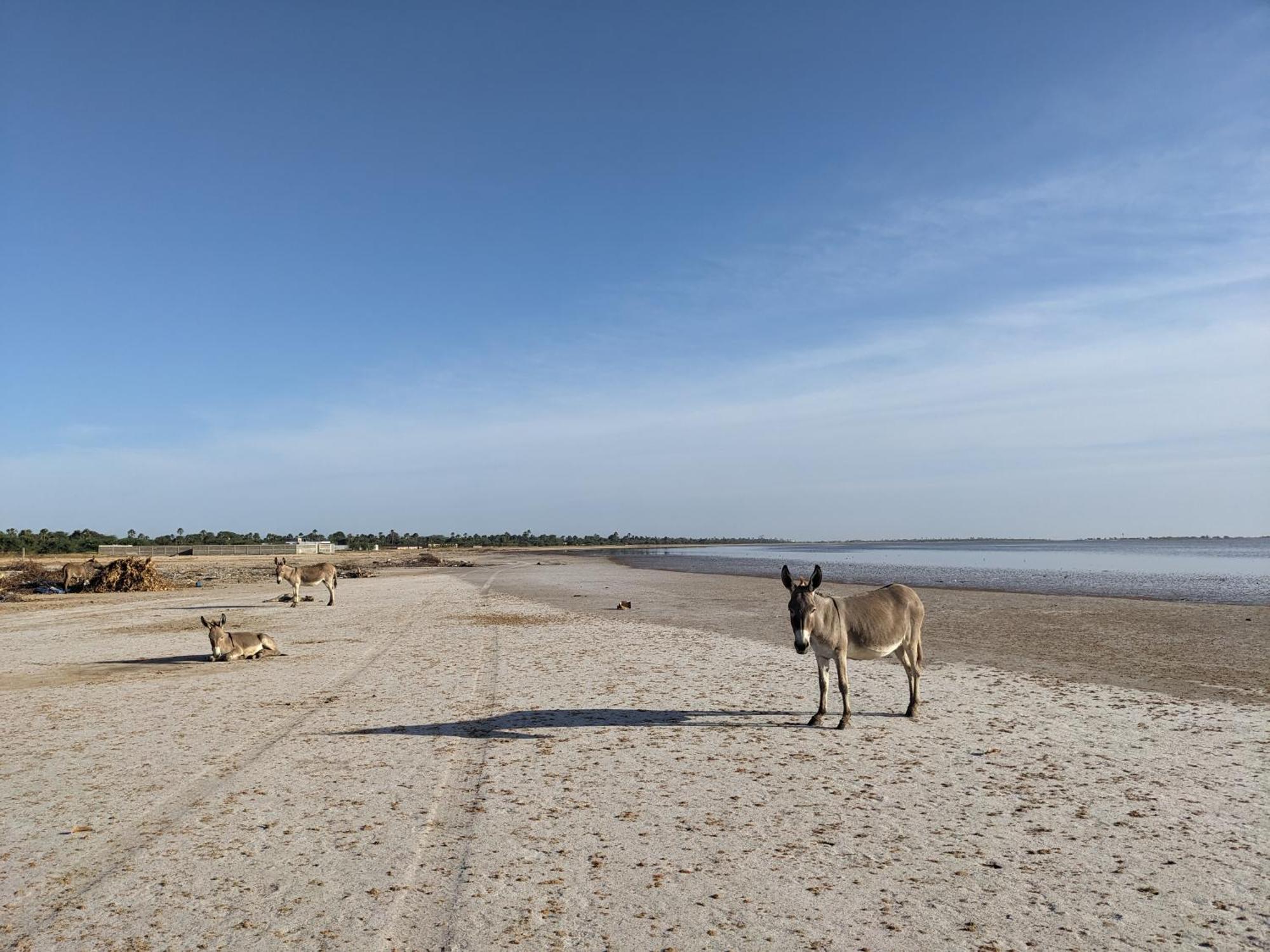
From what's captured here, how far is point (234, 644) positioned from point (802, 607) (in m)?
12.9

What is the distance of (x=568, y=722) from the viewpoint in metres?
10.6

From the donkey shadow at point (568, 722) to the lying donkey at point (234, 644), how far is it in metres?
7.85

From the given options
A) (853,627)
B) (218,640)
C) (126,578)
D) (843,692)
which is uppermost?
(853,627)

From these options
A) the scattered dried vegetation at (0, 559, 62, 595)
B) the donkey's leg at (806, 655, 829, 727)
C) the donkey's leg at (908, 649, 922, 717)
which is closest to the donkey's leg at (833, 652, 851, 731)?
the donkey's leg at (806, 655, 829, 727)

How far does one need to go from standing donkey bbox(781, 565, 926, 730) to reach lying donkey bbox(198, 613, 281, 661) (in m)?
12.4

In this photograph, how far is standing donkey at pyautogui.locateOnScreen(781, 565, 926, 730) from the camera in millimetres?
10141

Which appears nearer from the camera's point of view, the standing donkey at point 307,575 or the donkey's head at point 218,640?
the donkey's head at point 218,640

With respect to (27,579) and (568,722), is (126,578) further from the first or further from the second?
(568,722)

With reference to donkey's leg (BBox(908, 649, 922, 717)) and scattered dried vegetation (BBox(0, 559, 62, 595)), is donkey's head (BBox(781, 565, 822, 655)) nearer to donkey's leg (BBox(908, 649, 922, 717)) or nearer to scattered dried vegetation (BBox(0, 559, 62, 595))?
donkey's leg (BBox(908, 649, 922, 717))

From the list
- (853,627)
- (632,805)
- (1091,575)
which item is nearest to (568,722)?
(632,805)

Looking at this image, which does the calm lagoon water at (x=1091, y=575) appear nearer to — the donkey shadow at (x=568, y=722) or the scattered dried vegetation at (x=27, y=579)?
the donkey shadow at (x=568, y=722)

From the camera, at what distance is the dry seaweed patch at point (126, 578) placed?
40.1m

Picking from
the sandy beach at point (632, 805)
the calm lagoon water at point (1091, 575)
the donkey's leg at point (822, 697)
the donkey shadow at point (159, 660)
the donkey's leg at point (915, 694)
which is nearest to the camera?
the sandy beach at point (632, 805)

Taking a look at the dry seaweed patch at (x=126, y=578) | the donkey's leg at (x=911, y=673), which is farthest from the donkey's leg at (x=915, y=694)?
the dry seaweed patch at (x=126, y=578)
